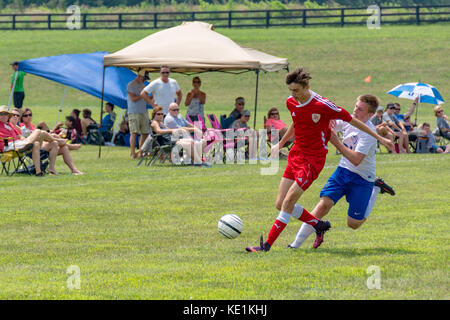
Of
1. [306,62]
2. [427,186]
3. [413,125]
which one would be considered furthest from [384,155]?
[306,62]

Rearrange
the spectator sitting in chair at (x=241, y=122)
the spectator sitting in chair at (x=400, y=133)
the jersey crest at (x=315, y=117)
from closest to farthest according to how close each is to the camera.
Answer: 1. the jersey crest at (x=315, y=117)
2. the spectator sitting in chair at (x=241, y=122)
3. the spectator sitting in chair at (x=400, y=133)

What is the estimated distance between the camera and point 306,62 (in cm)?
4797

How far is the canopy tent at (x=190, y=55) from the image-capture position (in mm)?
20062

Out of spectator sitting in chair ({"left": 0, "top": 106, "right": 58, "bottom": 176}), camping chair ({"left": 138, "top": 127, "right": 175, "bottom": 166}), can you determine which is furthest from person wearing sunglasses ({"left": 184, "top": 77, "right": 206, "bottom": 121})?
spectator sitting in chair ({"left": 0, "top": 106, "right": 58, "bottom": 176})

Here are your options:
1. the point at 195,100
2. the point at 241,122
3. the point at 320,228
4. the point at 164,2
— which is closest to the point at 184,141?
the point at 241,122

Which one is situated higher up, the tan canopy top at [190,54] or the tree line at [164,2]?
the tree line at [164,2]

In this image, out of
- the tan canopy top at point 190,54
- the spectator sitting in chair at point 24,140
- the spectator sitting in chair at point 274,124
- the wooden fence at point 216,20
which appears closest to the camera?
the spectator sitting in chair at point 24,140

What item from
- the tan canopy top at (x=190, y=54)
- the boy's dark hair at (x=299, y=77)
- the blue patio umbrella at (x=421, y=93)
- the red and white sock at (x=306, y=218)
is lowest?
the red and white sock at (x=306, y=218)

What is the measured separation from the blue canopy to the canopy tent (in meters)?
2.77

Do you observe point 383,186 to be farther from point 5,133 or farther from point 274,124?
point 274,124

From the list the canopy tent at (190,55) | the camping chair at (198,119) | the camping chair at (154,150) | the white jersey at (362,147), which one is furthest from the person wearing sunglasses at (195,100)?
the white jersey at (362,147)

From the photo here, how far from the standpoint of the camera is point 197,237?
32.9ft

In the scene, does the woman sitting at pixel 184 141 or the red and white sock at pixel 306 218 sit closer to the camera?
the red and white sock at pixel 306 218

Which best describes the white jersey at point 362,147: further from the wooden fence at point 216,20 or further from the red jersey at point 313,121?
the wooden fence at point 216,20
